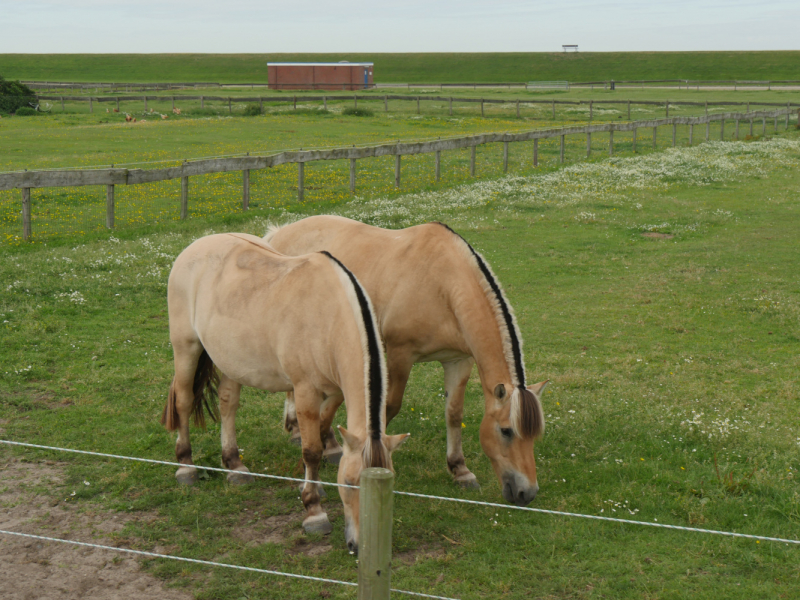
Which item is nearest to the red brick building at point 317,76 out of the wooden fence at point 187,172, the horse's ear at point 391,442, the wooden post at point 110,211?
the wooden fence at point 187,172

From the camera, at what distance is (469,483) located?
6031 mm

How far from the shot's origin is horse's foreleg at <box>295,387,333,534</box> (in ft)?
17.1

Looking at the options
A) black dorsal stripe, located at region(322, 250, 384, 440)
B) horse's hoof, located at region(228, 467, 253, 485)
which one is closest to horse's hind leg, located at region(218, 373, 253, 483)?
horse's hoof, located at region(228, 467, 253, 485)

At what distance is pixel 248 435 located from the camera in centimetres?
702

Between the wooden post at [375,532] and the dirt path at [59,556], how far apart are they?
1775mm

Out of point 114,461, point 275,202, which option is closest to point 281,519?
point 114,461

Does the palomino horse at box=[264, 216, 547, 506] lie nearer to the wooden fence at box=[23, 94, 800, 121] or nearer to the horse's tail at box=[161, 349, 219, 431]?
the horse's tail at box=[161, 349, 219, 431]

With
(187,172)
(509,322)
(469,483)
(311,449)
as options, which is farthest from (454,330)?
(187,172)

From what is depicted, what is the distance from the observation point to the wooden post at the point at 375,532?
329cm

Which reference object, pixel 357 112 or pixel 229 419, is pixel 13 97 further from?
pixel 229 419

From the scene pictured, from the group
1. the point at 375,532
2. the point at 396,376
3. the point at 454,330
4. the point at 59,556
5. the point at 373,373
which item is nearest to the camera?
the point at 375,532

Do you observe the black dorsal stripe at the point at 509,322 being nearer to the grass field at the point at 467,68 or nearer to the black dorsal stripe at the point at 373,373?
the black dorsal stripe at the point at 373,373

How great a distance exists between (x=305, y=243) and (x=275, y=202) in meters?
11.8

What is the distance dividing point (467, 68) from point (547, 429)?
113m
